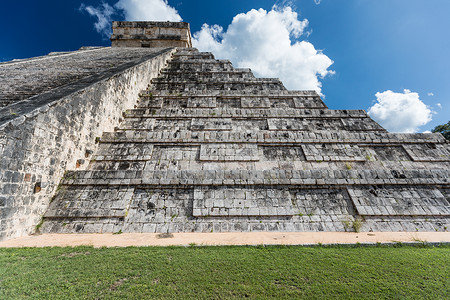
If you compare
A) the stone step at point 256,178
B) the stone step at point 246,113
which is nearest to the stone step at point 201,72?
the stone step at point 246,113

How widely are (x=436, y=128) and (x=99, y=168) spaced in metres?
30.2

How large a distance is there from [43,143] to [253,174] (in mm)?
5460

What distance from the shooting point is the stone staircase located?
5074mm

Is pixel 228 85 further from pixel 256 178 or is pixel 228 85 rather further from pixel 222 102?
pixel 256 178

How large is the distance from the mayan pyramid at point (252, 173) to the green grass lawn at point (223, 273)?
115 cm

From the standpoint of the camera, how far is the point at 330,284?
2.93 metres

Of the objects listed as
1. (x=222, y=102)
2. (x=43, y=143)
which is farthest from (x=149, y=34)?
(x=43, y=143)

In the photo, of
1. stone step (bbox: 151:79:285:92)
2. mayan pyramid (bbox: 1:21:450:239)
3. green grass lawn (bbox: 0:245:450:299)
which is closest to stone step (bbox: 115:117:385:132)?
mayan pyramid (bbox: 1:21:450:239)

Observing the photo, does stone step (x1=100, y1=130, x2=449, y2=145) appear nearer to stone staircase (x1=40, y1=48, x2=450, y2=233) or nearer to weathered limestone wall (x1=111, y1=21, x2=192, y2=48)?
stone staircase (x1=40, y1=48, x2=450, y2=233)

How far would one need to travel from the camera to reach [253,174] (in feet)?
19.1

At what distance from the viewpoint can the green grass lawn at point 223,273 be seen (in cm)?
275

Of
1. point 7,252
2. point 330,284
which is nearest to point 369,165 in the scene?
point 330,284

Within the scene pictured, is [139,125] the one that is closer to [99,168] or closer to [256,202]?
[99,168]

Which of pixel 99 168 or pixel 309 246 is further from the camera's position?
pixel 99 168
